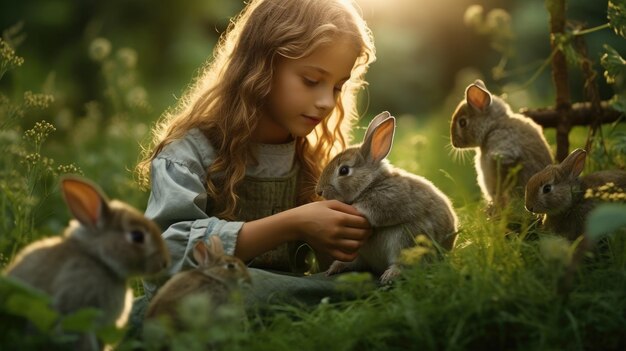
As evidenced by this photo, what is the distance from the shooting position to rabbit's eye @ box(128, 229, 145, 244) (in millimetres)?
2908

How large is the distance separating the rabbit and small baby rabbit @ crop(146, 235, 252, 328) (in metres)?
0.16

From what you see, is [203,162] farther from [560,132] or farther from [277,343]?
[560,132]

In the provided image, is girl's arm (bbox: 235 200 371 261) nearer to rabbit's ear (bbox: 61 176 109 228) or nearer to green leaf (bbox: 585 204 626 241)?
rabbit's ear (bbox: 61 176 109 228)

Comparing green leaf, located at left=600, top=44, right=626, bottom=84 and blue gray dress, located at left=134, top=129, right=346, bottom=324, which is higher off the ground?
green leaf, located at left=600, top=44, right=626, bottom=84

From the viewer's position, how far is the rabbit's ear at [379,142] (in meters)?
4.06

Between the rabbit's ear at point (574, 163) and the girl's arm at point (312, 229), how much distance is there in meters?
1.05

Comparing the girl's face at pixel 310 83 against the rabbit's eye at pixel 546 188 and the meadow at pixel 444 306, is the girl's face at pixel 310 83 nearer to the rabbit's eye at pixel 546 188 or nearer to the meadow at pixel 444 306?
the meadow at pixel 444 306

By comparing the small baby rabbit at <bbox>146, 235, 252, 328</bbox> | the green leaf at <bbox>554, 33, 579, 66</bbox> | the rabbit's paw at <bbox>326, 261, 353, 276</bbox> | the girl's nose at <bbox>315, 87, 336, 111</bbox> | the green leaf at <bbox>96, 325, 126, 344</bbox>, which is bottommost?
the rabbit's paw at <bbox>326, 261, 353, 276</bbox>

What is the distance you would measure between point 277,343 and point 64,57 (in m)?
7.85

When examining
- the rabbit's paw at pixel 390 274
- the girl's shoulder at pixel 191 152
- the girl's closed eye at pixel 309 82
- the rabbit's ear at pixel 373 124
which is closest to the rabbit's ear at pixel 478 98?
the rabbit's ear at pixel 373 124

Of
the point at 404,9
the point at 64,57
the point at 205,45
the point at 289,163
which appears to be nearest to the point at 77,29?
the point at 64,57

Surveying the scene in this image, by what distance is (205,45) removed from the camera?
10.6 meters

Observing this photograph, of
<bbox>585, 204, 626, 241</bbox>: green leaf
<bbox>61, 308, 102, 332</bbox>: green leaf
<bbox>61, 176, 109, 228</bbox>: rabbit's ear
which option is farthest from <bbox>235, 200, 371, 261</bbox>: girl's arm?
<bbox>585, 204, 626, 241</bbox>: green leaf

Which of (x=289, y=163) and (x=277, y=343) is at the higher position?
(x=289, y=163)
